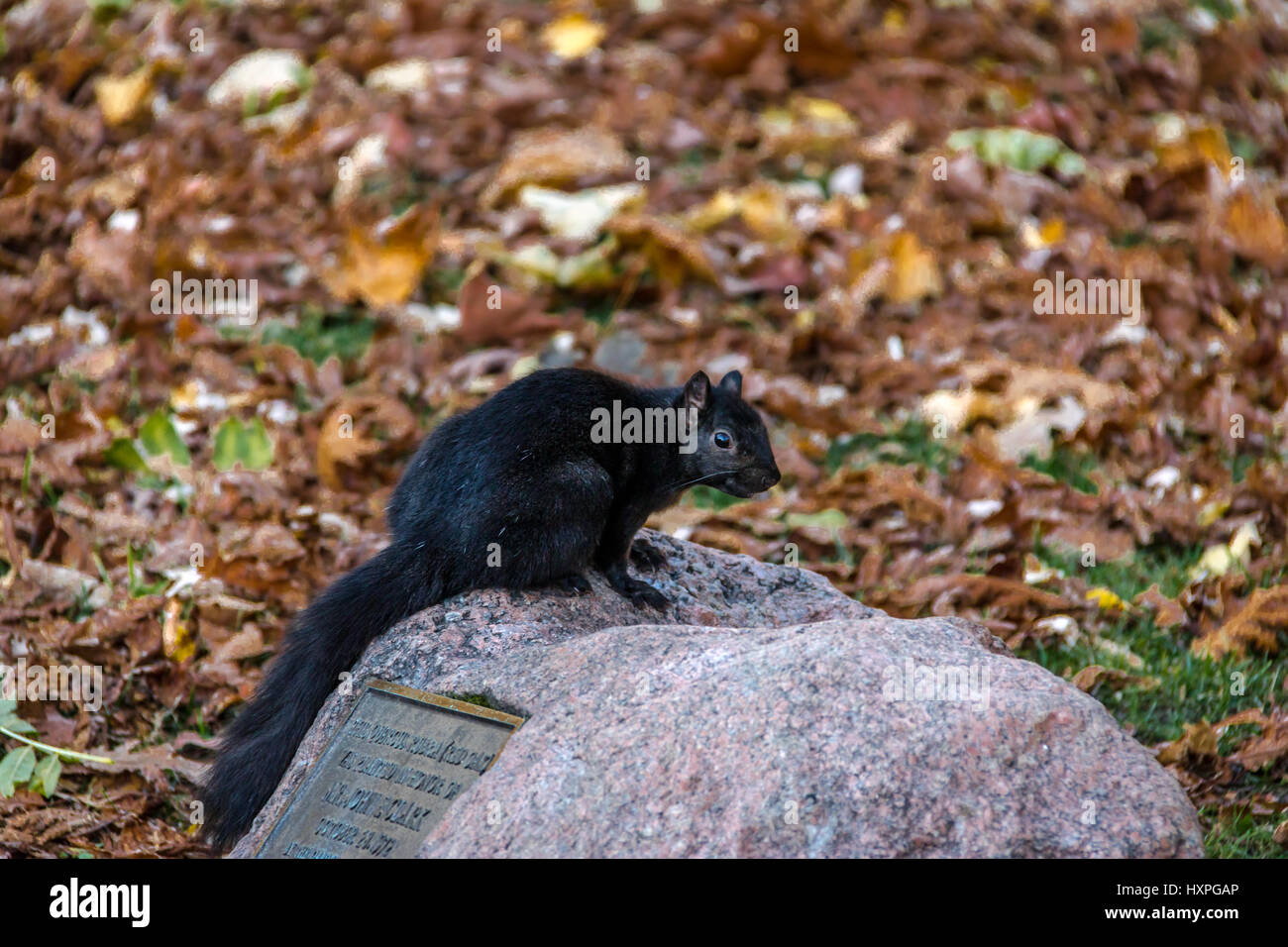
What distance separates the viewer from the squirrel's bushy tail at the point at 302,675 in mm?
3734

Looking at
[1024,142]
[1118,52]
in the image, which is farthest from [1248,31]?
[1024,142]

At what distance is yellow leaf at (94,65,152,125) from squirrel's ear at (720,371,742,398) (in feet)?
20.7

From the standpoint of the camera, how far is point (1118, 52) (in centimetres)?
1020

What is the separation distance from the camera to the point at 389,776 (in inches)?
135

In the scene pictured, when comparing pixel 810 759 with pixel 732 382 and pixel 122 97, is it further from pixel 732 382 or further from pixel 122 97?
pixel 122 97

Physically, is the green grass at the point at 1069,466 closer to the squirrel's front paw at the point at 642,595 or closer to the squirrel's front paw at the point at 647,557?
the squirrel's front paw at the point at 647,557

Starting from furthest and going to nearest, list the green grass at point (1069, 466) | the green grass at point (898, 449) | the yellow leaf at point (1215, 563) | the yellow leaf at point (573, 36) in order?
the yellow leaf at point (573, 36), the green grass at point (898, 449), the green grass at point (1069, 466), the yellow leaf at point (1215, 563)

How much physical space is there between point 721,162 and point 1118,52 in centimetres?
331

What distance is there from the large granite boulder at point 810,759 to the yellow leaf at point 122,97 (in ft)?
23.4

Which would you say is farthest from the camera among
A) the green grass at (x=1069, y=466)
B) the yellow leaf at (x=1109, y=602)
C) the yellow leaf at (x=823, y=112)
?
the yellow leaf at (x=823, y=112)

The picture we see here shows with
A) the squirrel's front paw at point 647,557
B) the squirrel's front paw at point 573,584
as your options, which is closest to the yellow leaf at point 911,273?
the squirrel's front paw at point 647,557

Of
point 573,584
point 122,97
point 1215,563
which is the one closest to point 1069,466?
point 1215,563

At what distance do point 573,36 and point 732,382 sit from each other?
6119mm

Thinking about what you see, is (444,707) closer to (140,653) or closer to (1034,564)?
(140,653)
